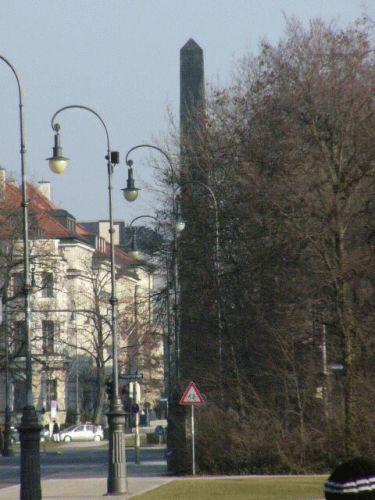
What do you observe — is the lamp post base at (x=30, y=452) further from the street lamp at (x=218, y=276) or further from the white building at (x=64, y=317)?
the white building at (x=64, y=317)

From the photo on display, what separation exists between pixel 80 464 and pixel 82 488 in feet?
61.1

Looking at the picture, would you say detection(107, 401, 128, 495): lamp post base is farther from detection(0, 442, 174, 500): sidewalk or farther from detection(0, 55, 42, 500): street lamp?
detection(0, 55, 42, 500): street lamp

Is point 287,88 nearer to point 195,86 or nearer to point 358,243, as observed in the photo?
Result: point 358,243

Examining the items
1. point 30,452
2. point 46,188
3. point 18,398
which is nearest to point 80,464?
point 30,452

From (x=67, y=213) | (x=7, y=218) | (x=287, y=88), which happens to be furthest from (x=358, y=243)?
(x=67, y=213)

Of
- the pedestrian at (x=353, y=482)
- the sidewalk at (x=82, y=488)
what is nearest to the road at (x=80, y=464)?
the sidewalk at (x=82, y=488)

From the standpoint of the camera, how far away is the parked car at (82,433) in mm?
84312

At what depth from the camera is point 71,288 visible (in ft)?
313

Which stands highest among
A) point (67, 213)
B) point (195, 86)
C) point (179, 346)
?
point (67, 213)

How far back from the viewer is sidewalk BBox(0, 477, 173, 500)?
30.1m

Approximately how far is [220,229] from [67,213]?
70.8m

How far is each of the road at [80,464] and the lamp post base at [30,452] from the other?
15.2 meters

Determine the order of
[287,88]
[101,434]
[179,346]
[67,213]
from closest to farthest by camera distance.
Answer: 1. [287,88]
2. [179,346]
3. [101,434]
4. [67,213]

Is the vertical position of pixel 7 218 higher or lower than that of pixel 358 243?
higher
